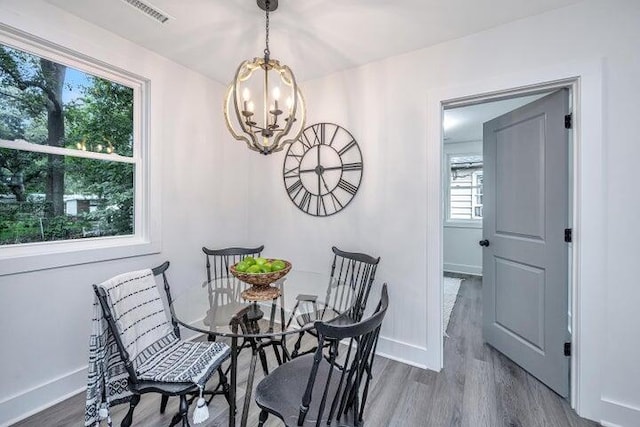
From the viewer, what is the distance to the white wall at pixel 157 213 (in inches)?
68.3

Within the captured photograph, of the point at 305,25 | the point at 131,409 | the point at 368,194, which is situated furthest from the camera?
the point at 368,194

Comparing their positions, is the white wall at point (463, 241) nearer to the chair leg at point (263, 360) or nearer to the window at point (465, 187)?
the window at point (465, 187)

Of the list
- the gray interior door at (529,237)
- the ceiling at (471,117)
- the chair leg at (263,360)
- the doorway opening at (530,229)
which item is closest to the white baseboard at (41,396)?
the chair leg at (263,360)

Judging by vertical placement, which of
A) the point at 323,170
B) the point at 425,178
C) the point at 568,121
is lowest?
the point at 425,178

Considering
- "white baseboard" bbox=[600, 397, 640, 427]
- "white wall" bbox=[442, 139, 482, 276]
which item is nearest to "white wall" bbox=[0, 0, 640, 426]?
"white baseboard" bbox=[600, 397, 640, 427]

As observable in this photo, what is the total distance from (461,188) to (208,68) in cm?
483

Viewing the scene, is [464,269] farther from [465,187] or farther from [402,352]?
[402,352]

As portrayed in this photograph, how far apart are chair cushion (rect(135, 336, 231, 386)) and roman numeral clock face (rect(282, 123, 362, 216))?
1.56 m

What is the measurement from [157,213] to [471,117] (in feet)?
13.9

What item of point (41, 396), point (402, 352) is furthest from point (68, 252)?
point (402, 352)

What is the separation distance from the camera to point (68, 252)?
1923 mm

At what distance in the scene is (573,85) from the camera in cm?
181

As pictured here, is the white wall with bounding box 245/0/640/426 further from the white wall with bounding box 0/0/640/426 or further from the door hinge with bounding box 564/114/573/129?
the door hinge with bounding box 564/114/573/129

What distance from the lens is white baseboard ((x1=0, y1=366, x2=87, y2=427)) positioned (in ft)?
5.52
